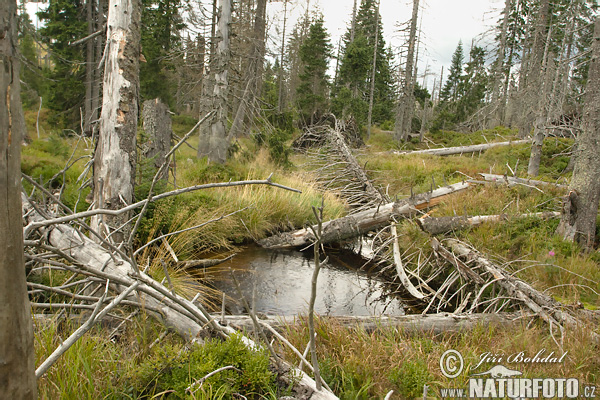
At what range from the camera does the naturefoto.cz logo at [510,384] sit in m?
2.44

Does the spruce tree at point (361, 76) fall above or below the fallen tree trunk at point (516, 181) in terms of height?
above

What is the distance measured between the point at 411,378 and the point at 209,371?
55.7 inches

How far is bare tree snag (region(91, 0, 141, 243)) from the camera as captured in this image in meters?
4.28

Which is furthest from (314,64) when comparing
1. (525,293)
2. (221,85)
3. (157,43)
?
(525,293)

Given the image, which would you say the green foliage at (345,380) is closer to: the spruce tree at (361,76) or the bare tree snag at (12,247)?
the bare tree snag at (12,247)

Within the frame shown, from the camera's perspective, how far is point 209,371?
2.16 m

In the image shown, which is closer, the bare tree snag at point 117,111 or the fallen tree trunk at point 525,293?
the fallen tree trunk at point 525,293

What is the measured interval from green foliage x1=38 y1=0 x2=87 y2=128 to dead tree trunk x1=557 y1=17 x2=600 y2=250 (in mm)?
21009

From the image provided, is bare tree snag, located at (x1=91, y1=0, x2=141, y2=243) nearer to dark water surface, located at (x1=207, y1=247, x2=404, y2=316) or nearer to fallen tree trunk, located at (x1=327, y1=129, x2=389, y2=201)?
dark water surface, located at (x1=207, y1=247, x2=404, y2=316)

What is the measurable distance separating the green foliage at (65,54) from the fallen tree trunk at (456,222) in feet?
63.5

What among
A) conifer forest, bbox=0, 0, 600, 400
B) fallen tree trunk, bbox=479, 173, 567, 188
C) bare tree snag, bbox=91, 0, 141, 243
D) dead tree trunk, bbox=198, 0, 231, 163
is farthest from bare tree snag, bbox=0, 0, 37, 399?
fallen tree trunk, bbox=479, 173, 567, 188

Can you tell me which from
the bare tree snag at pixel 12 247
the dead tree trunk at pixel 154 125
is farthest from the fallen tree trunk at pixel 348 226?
the bare tree snag at pixel 12 247

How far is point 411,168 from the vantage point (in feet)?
39.9

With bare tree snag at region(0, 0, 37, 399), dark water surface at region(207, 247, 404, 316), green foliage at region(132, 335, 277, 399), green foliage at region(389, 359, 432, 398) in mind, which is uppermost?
bare tree snag at region(0, 0, 37, 399)
